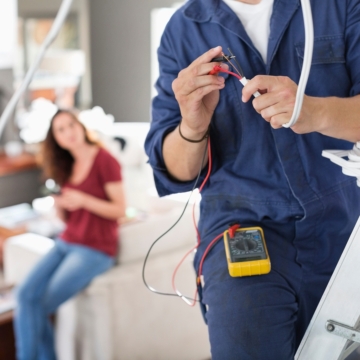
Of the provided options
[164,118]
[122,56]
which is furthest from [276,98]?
[122,56]

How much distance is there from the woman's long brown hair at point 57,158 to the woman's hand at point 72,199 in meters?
0.12

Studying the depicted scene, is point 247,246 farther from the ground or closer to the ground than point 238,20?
closer to the ground

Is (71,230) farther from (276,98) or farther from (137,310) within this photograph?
(276,98)

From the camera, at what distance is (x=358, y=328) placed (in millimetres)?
1025

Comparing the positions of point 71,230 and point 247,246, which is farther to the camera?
point 71,230

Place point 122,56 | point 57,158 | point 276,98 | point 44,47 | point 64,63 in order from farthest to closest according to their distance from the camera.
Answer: point 122,56 < point 64,63 < point 57,158 < point 44,47 < point 276,98

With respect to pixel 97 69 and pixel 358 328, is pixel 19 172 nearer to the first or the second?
pixel 97 69

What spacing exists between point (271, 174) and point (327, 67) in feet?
0.70

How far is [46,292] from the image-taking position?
2.62m

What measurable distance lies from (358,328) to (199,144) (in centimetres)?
42

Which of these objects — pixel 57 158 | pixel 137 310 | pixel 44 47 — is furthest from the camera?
pixel 57 158

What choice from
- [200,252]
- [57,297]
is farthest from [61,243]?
[200,252]

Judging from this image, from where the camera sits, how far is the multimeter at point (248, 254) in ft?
3.51

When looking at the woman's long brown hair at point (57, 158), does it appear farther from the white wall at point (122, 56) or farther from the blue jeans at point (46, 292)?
the white wall at point (122, 56)
